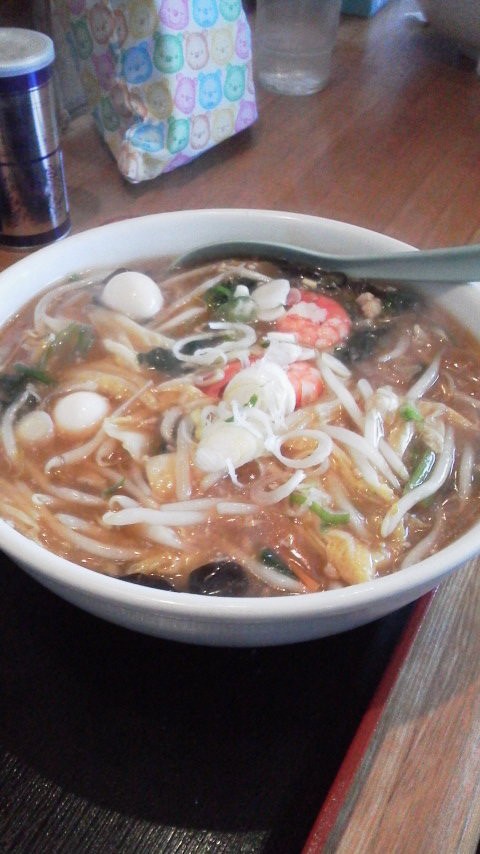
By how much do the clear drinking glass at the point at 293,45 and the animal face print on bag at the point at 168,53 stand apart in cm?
70

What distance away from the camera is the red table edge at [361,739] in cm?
70

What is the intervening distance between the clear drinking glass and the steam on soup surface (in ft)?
4.07

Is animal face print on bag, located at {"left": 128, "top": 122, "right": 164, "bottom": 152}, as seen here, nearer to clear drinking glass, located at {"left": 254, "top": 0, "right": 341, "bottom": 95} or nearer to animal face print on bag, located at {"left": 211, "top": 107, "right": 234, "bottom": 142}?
animal face print on bag, located at {"left": 211, "top": 107, "right": 234, "bottom": 142}

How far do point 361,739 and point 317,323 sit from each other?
0.67 meters

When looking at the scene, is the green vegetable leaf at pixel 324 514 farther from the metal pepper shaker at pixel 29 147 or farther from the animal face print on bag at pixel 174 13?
the animal face print on bag at pixel 174 13

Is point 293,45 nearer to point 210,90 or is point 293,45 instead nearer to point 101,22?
point 210,90

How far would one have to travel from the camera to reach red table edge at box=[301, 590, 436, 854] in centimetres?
70

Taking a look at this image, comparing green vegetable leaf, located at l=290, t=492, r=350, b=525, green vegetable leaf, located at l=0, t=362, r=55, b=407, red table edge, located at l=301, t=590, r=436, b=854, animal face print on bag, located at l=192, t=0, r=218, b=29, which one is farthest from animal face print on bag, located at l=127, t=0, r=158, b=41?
red table edge, located at l=301, t=590, r=436, b=854

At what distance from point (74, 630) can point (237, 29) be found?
4.91 feet

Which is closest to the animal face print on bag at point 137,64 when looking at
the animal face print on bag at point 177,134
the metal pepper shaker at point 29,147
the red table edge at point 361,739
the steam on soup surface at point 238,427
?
the animal face print on bag at point 177,134

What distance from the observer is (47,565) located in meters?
0.72

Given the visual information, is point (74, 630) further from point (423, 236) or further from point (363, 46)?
point (363, 46)

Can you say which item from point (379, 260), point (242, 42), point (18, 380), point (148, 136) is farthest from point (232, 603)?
point (242, 42)

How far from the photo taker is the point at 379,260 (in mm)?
1184
